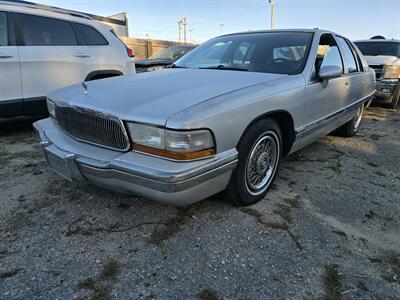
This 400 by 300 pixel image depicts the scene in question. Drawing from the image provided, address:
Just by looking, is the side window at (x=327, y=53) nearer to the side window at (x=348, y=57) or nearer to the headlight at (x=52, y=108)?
the side window at (x=348, y=57)

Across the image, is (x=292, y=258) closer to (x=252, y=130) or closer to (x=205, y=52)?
(x=252, y=130)

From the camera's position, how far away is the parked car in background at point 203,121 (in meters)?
2.04

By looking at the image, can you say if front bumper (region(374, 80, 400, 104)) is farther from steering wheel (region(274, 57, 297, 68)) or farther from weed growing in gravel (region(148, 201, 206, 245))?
weed growing in gravel (region(148, 201, 206, 245))

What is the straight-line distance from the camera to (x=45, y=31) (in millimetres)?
4660

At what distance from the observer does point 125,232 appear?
2.35 meters

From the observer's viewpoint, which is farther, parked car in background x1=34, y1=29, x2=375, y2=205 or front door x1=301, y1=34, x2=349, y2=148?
front door x1=301, y1=34, x2=349, y2=148

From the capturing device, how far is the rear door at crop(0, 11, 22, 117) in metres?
4.24

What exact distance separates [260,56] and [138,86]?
134 centimetres

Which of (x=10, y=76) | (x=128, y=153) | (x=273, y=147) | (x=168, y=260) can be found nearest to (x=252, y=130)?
(x=273, y=147)

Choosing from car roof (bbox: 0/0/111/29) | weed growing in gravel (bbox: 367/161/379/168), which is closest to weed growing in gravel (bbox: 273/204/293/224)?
weed growing in gravel (bbox: 367/161/379/168)

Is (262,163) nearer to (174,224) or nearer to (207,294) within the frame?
(174,224)

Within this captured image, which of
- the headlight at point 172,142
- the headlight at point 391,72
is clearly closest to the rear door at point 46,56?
the headlight at point 172,142

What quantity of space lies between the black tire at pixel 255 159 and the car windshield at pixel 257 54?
0.66 meters

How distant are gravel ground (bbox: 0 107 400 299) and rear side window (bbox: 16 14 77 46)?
7.05ft
